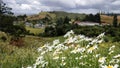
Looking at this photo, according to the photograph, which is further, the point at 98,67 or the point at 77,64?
the point at 77,64

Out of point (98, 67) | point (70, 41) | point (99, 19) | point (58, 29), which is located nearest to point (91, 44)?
point (70, 41)

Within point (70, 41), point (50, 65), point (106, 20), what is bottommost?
point (106, 20)

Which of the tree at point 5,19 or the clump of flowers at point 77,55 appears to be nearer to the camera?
the clump of flowers at point 77,55

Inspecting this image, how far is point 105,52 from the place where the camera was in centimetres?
621

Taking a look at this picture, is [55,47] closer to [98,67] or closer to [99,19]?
[98,67]

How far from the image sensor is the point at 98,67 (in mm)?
5324

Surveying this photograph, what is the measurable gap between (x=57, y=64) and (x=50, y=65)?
334 millimetres

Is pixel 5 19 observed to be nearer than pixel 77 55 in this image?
No

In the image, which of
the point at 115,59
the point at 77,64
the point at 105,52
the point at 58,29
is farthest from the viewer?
the point at 58,29

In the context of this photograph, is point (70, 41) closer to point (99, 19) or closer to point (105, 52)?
point (105, 52)

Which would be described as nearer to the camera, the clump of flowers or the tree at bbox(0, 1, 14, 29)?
the clump of flowers

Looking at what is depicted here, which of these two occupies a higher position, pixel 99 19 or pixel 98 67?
pixel 98 67

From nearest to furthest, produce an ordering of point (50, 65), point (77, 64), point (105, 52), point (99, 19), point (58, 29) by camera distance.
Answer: point (77, 64), point (105, 52), point (50, 65), point (58, 29), point (99, 19)

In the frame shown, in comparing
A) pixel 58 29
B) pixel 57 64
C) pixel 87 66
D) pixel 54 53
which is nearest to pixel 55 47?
pixel 54 53
